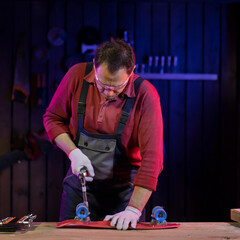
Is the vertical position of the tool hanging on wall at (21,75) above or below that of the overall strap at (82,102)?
above

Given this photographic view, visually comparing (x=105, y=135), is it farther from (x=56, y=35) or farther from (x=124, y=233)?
(x=56, y=35)

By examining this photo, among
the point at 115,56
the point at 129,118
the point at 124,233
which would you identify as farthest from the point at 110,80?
the point at 124,233

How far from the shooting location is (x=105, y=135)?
1.91m

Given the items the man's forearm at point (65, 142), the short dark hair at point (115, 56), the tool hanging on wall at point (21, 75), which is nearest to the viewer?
the short dark hair at point (115, 56)

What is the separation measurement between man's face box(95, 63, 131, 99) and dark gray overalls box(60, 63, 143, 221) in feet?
0.70

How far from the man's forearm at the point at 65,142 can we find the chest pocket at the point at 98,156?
70mm

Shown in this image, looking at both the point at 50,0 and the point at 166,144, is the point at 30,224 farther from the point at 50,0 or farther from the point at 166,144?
the point at 50,0

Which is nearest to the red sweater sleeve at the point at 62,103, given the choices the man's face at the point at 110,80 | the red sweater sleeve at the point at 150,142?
the man's face at the point at 110,80

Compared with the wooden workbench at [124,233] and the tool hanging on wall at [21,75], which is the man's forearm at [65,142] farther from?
the tool hanging on wall at [21,75]

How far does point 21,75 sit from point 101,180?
1783mm

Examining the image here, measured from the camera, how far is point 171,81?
3535 mm

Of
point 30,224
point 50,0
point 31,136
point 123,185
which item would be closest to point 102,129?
point 123,185

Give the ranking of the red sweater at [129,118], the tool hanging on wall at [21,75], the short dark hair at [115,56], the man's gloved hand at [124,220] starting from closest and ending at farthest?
the man's gloved hand at [124,220] → the short dark hair at [115,56] → the red sweater at [129,118] → the tool hanging on wall at [21,75]

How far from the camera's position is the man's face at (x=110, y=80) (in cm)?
164
